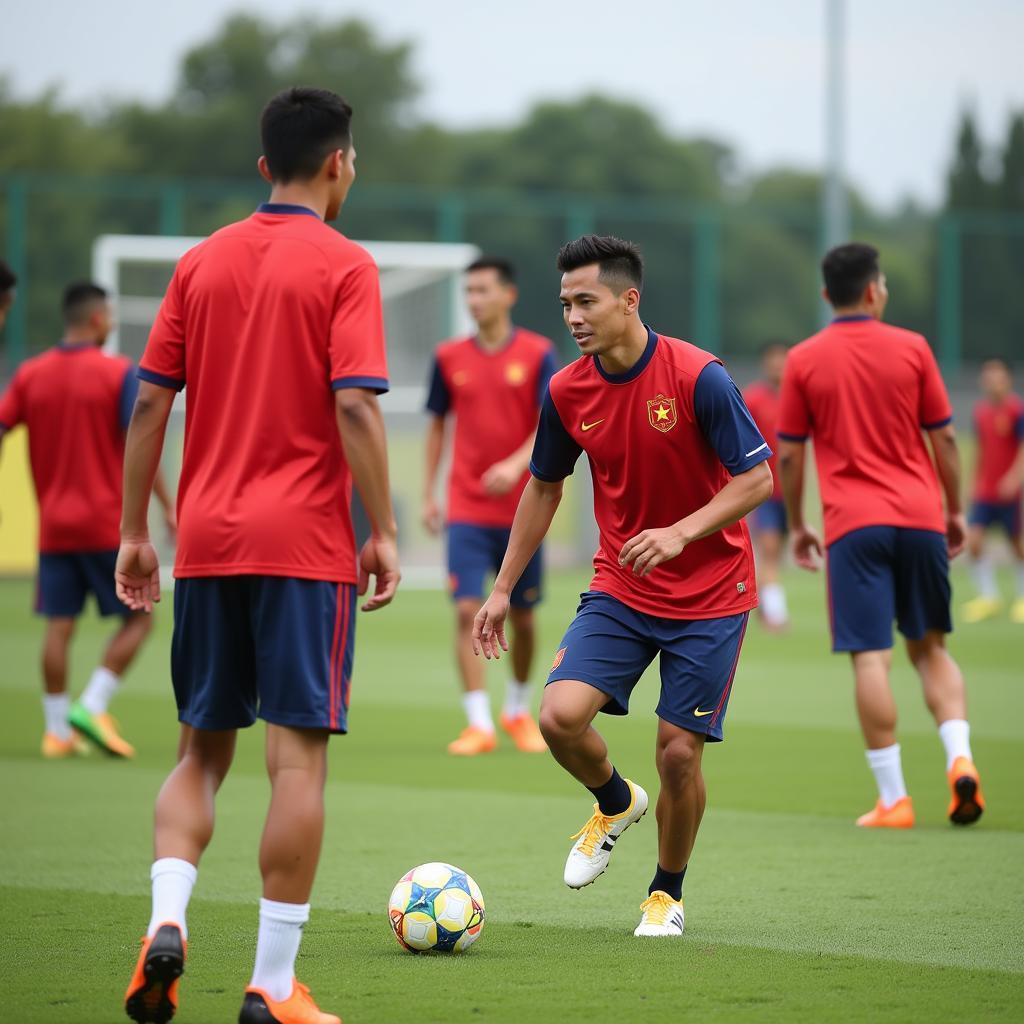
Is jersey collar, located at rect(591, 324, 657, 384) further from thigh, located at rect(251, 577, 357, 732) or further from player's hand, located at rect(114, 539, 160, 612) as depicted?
player's hand, located at rect(114, 539, 160, 612)

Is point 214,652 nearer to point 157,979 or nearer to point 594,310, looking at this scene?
point 157,979

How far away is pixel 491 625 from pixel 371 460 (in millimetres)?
1171

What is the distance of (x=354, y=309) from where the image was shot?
443 cm

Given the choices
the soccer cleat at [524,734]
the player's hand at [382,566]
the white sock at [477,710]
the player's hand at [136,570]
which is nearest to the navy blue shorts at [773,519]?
the soccer cleat at [524,734]

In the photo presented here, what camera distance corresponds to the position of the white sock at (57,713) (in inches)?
387

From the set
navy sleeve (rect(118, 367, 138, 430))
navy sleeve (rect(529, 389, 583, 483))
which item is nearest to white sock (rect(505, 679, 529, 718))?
navy sleeve (rect(118, 367, 138, 430))

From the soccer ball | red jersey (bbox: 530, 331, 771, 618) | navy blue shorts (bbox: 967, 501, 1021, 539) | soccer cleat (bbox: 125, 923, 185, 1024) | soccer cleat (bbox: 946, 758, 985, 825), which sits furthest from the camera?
navy blue shorts (bbox: 967, 501, 1021, 539)

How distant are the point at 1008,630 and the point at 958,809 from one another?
1078 cm

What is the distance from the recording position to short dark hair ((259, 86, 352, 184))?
14.9 feet

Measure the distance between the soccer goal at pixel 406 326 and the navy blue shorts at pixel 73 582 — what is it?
539 inches

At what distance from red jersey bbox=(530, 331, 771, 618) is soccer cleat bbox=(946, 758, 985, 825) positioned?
7.16 ft

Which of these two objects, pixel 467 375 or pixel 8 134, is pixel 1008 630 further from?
pixel 8 134

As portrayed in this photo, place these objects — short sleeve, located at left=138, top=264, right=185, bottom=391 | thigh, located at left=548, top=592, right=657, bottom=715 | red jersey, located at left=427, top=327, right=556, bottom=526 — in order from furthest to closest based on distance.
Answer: red jersey, located at left=427, top=327, right=556, bottom=526 → thigh, located at left=548, top=592, right=657, bottom=715 → short sleeve, located at left=138, top=264, right=185, bottom=391

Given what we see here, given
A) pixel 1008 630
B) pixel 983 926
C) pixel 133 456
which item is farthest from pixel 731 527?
pixel 1008 630
